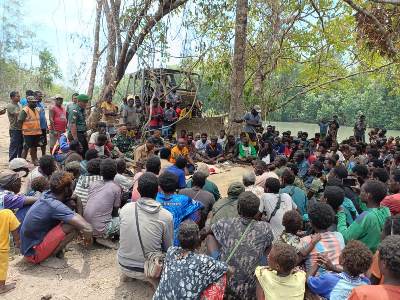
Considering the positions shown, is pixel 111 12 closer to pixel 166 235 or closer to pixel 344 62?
pixel 166 235

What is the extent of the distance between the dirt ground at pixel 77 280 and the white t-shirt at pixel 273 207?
4.84ft

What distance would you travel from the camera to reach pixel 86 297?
12.3ft

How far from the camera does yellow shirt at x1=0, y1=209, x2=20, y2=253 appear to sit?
3605 millimetres

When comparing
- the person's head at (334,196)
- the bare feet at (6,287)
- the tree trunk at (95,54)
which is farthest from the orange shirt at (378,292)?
the tree trunk at (95,54)

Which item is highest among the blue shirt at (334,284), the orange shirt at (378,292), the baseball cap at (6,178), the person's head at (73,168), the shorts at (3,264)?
the orange shirt at (378,292)

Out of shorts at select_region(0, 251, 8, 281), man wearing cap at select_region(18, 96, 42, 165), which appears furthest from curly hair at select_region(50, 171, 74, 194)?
man wearing cap at select_region(18, 96, 42, 165)

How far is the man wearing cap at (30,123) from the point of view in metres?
7.56

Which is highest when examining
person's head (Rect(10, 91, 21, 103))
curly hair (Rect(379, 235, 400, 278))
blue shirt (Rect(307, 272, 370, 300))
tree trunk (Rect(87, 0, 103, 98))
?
tree trunk (Rect(87, 0, 103, 98))

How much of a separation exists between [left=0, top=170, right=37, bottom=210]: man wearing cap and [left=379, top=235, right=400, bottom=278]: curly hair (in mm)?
3498

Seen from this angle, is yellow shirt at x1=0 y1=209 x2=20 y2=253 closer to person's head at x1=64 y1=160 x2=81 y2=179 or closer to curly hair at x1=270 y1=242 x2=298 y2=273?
person's head at x1=64 y1=160 x2=81 y2=179

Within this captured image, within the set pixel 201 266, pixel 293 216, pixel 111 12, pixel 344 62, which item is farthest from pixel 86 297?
pixel 344 62

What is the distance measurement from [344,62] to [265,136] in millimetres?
10526

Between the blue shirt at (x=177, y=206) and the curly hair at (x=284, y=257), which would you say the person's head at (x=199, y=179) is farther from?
the curly hair at (x=284, y=257)

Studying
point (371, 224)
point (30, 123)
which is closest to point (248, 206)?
point (371, 224)
